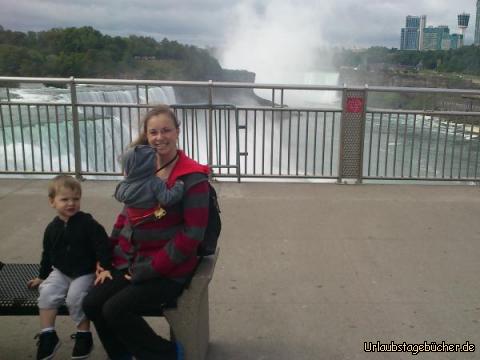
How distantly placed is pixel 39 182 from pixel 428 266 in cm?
536

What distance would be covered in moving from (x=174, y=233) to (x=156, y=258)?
16 cm

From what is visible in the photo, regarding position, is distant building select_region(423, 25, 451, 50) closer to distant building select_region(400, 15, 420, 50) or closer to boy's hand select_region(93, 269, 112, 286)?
distant building select_region(400, 15, 420, 50)

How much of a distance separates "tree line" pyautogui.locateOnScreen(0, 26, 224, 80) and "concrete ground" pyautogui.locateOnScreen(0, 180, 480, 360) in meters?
8.41

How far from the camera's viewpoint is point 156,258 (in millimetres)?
2648

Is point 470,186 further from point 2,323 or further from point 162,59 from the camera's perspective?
point 162,59

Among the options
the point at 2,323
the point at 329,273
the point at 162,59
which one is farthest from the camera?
the point at 162,59

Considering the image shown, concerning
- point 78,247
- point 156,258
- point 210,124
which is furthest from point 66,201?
point 210,124

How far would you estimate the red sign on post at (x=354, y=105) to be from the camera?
7.28 metres

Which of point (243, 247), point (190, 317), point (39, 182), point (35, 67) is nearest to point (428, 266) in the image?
point (243, 247)

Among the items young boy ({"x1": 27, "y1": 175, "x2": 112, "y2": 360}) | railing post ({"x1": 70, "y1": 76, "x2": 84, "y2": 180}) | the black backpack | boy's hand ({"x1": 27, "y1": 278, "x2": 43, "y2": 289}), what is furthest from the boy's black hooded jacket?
railing post ({"x1": 70, "y1": 76, "x2": 84, "y2": 180})

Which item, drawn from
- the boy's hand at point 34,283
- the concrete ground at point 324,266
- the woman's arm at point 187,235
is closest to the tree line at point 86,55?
the concrete ground at point 324,266

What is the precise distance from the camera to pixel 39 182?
7.32 m

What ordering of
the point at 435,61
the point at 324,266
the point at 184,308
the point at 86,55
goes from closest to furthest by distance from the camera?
1. the point at 184,308
2. the point at 324,266
3. the point at 86,55
4. the point at 435,61

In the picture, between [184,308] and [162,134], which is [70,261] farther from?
[162,134]
